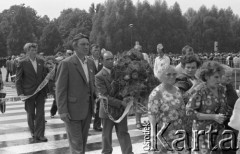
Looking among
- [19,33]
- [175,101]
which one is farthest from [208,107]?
[19,33]

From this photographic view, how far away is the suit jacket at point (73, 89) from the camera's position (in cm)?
577

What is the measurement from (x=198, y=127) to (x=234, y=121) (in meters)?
1.25

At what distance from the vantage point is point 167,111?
5184mm

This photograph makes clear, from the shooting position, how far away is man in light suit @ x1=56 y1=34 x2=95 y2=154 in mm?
5758

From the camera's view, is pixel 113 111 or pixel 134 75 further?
pixel 113 111

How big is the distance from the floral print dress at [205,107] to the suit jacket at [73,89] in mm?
1481

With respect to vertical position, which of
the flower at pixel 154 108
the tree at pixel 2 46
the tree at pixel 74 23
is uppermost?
the tree at pixel 74 23

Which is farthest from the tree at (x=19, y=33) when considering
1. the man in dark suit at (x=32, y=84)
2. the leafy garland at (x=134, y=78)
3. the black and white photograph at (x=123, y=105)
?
the leafy garland at (x=134, y=78)

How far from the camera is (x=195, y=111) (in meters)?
5.16

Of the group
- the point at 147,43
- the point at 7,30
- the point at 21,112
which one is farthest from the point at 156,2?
the point at 21,112

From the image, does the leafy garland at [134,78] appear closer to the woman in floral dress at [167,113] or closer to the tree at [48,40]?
the woman in floral dress at [167,113]

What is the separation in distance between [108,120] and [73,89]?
1.19m

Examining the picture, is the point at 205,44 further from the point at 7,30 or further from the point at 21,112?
the point at 21,112

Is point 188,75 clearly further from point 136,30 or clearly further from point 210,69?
point 136,30
